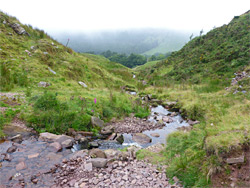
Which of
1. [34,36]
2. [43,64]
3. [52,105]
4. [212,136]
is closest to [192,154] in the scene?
[212,136]

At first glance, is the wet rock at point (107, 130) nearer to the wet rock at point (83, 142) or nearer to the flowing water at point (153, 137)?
the flowing water at point (153, 137)

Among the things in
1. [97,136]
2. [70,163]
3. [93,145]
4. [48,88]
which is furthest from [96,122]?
[48,88]

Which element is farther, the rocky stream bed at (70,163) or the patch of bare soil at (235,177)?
the rocky stream bed at (70,163)

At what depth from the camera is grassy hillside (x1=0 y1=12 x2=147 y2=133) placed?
820 cm

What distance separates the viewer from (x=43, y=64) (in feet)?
50.9

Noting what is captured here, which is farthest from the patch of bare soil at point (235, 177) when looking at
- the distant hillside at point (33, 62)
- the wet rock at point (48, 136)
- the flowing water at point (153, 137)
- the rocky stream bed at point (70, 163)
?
the distant hillside at point (33, 62)

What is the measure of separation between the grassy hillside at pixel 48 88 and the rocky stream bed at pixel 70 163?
0.96 metres

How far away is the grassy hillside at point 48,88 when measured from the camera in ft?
26.9

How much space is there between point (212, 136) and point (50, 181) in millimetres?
5272

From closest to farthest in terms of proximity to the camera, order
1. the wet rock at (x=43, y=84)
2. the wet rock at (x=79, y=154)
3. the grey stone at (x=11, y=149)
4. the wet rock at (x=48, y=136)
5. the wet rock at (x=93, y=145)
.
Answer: the grey stone at (x=11, y=149) → the wet rock at (x=79, y=154) → the wet rock at (x=48, y=136) → the wet rock at (x=93, y=145) → the wet rock at (x=43, y=84)

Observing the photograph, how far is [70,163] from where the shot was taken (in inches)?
222

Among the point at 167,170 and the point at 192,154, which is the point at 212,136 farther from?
the point at 167,170

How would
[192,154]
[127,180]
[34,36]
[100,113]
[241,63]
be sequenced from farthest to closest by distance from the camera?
[241,63], [34,36], [100,113], [192,154], [127,180]

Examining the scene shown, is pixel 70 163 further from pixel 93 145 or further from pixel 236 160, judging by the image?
pixel 236 160
